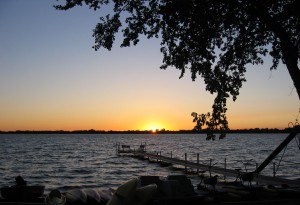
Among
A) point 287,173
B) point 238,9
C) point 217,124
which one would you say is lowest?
point 287,173

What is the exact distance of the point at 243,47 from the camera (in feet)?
47.3

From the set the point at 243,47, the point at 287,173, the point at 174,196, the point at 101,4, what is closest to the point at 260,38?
the point at 243,47

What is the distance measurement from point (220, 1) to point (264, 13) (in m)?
1.60

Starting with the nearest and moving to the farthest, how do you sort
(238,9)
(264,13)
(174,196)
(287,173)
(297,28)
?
(264,13), (238,9), (297,28), (174,196), (287,173)

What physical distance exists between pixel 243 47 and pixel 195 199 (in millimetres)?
6366

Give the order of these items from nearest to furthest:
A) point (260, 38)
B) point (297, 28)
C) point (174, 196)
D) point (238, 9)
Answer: point (238, 9) < point (297, 28) < point (260, 38) < point (174, 196)

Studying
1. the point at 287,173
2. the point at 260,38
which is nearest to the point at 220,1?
the point at 260,38

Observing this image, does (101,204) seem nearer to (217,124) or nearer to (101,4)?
(217,124)

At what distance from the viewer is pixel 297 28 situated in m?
13.8

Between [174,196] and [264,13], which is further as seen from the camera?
[174,196]

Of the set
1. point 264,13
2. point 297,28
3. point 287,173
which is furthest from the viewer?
point 287,173

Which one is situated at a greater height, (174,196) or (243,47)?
(243,47)

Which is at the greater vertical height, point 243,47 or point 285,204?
point 243,47

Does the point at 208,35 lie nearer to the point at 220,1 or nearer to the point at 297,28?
the point at 220,1
